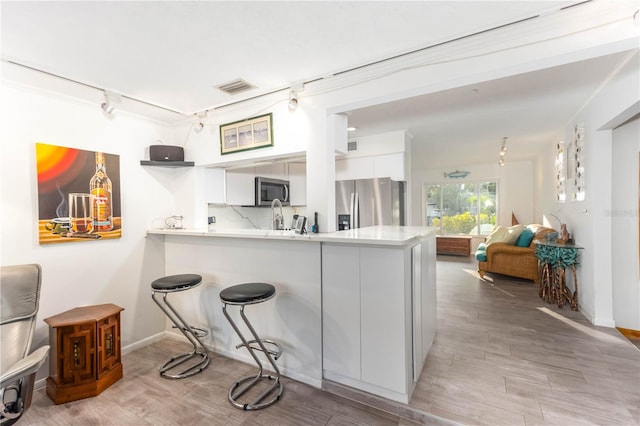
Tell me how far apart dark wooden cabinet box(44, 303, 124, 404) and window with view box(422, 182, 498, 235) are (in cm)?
807

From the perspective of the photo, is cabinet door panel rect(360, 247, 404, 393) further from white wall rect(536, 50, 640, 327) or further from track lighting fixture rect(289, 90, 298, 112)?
white wall rect(536, 50, 640, 327)

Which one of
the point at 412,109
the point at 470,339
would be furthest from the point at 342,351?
the point at 412,109

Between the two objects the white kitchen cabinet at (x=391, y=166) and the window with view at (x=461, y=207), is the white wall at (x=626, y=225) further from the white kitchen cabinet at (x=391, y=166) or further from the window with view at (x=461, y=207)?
the window with view at (x=461, y=207)

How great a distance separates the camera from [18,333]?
194cm

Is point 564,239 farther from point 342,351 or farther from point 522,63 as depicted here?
Answer: point 342,351

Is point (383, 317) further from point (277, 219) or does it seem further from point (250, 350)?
point (277, 219)

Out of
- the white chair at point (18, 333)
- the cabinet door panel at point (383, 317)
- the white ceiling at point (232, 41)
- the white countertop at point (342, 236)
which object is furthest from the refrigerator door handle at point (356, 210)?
the white chair at point (18, 333)

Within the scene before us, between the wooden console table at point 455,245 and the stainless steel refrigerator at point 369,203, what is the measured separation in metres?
4.29

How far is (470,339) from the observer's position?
283cm

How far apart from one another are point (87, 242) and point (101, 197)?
1.44ft

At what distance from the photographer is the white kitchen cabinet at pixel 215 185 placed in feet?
11.0

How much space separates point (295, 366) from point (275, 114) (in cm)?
225

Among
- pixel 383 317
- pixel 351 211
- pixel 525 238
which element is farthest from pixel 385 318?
pixel 525 238

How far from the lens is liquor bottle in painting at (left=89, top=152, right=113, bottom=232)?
2666mm
